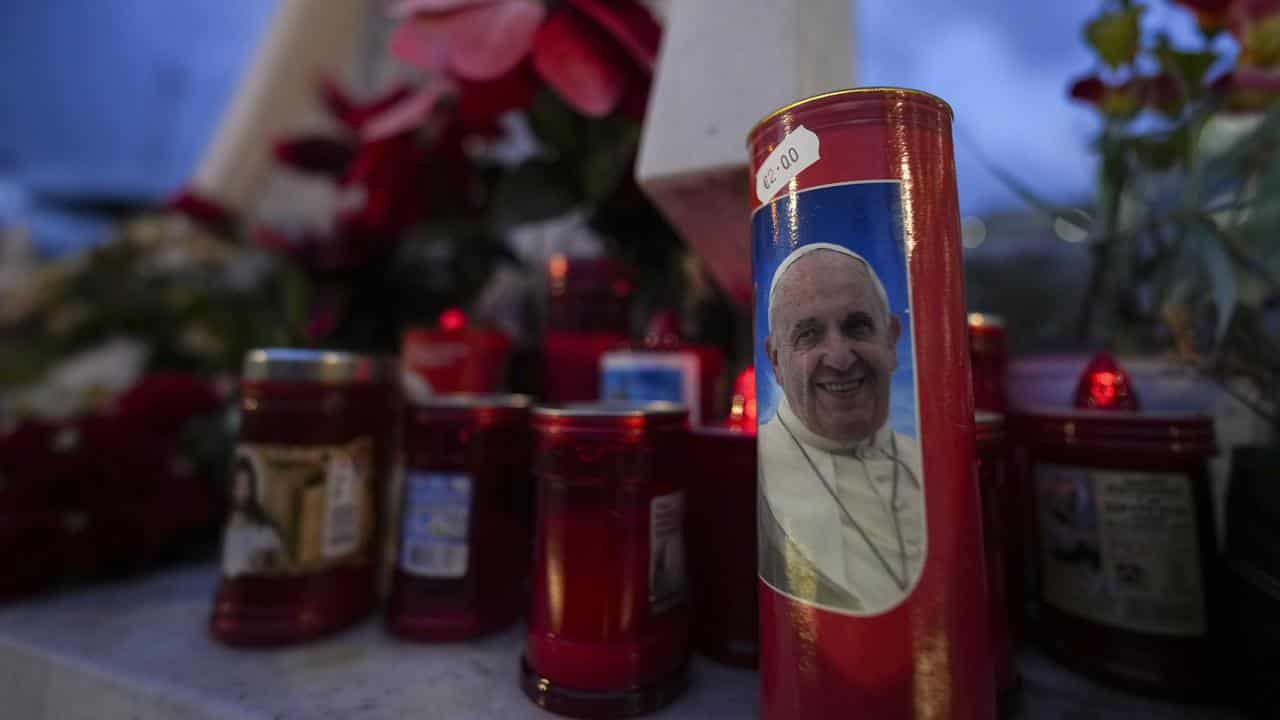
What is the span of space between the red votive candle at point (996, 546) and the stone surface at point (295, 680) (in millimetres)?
29

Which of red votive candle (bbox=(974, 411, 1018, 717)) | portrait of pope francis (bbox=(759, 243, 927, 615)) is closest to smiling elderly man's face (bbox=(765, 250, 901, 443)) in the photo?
portrait of pope francis (bbox=(759, 243, 927, 615))

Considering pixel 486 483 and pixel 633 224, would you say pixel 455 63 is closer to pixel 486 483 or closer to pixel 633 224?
pixel 633 224

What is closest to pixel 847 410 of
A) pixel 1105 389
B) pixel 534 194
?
pixel 1105 389

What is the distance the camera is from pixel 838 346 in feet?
1.05

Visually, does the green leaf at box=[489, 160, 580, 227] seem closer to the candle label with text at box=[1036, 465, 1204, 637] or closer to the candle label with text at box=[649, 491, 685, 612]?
the candle label with text at box=[649, 491, 685, 612]

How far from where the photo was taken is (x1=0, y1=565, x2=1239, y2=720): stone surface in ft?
1.31

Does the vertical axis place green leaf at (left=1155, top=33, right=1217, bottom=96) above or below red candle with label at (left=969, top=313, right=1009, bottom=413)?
above

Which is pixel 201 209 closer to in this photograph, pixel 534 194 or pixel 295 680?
pixel 534 194

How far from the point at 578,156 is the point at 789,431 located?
0.46 m

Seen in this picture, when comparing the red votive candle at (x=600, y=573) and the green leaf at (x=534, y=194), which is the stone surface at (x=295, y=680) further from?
the green leaf at (x=534, y=194)

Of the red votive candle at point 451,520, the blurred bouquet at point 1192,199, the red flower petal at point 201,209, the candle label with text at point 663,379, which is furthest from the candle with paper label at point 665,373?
the red flower petal at point 201,209

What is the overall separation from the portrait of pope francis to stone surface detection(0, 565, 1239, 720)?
154 mm

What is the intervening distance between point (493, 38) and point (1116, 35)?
21.9 inches

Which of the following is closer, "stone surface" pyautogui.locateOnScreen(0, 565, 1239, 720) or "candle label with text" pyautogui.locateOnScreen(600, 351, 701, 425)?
"stone surface" pyautogui.locateOnScreen(0, 565, 1239, 720)
